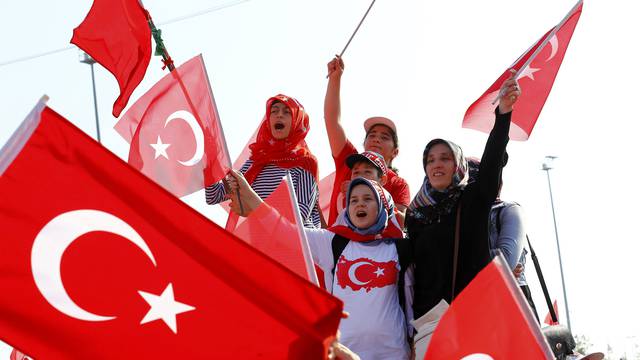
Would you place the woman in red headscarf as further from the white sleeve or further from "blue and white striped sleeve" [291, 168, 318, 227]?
the white sleeve

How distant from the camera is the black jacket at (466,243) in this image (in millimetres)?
5684

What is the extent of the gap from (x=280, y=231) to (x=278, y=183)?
Result: 1.60 m

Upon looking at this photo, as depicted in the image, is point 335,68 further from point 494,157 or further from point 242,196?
point 494,157

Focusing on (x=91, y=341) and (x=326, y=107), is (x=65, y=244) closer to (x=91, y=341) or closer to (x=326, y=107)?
(x=91, y=341)

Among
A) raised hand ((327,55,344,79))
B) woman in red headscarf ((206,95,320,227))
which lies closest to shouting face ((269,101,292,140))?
woman in red headscarf ((206,95,320,227))

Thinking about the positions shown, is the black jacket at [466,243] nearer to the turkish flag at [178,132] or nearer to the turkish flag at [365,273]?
the turkish flag at [365,273]

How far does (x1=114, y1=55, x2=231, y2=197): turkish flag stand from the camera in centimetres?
688

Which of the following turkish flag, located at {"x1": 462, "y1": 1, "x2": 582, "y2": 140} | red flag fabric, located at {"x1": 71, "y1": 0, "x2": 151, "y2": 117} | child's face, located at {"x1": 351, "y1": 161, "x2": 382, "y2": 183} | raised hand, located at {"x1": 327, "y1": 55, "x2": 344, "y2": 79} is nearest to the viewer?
child's face, located at {"x1": 351, "y1": 161, "x2": 382, "y2": 183}

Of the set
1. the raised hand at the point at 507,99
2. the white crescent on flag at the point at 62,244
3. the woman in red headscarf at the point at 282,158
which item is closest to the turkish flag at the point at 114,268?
the white crescent on flag at the point at 62,244

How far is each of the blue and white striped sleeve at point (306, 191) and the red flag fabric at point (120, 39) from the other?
137 cm

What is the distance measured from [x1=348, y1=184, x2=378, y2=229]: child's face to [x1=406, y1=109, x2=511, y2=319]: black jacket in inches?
13.4

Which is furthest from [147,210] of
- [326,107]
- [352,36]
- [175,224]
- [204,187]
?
[352,36]

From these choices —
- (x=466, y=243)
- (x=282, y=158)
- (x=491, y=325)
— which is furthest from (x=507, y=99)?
(x=282, y=158)

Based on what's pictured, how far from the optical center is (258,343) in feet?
13.1
